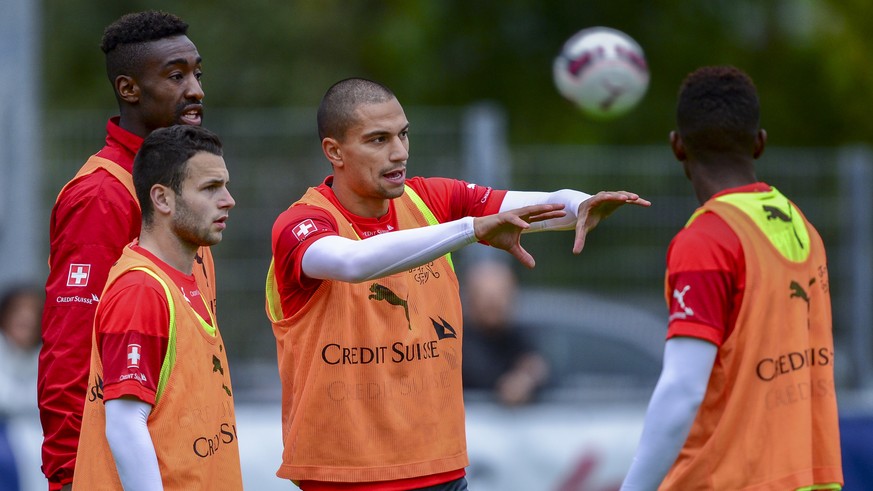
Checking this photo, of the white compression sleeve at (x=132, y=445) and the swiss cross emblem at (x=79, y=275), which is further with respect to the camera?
the swiss cross emblem at (x=79, y=275)

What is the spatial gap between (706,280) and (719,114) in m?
0.73

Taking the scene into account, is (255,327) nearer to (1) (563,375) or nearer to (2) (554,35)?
(1) (563,375)

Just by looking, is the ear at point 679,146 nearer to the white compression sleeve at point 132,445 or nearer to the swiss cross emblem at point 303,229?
the swiss cross emblem at point 303,229

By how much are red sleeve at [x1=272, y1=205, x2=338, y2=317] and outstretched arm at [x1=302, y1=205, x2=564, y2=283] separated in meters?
0.23

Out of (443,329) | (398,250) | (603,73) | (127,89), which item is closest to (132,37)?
(127,89)

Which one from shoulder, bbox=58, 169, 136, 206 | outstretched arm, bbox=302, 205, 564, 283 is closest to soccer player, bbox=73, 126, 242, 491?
shoulder, bbox=58, 169, 136, 206

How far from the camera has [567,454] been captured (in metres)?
8.45

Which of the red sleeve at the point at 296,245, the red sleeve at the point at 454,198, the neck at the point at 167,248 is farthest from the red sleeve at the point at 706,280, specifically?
the neck at the point at 167,248

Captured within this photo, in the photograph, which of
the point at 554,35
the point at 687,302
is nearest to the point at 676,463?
the point at 687,302

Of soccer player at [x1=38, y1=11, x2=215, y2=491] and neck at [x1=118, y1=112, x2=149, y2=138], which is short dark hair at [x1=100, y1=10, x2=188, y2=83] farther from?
neck at [x1=118, y1=112, x2=149, y2=138]

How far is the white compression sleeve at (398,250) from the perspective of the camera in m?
4.78

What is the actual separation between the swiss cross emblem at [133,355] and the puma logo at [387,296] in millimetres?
1056

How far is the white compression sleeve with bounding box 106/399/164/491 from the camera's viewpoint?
14.7 ft

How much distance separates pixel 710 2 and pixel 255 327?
30.4 ft
